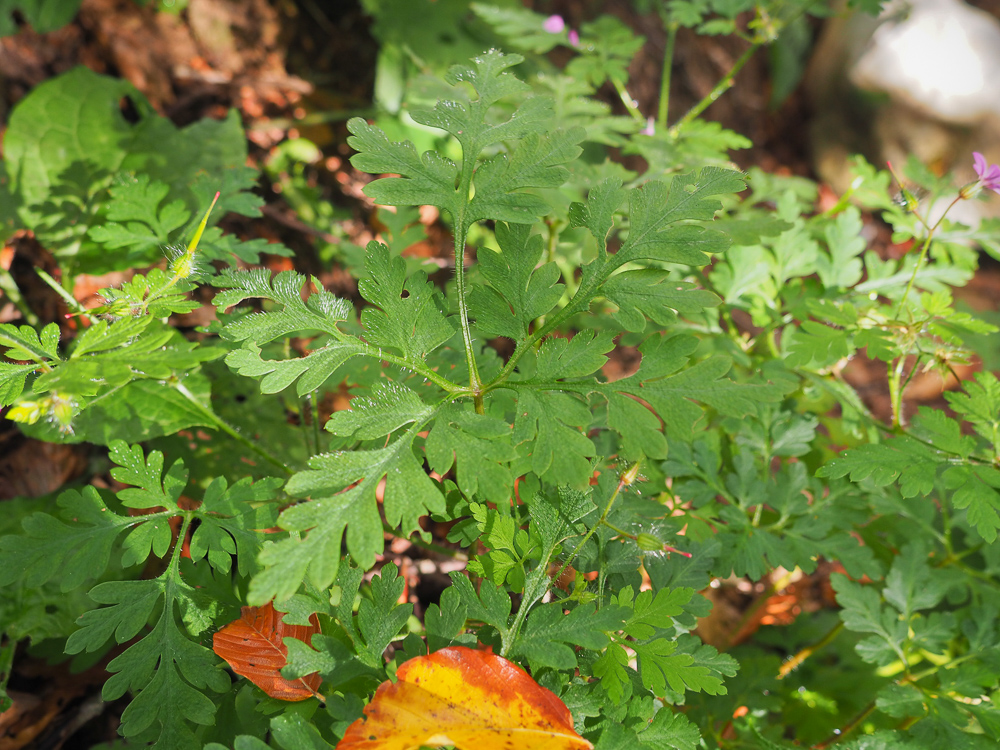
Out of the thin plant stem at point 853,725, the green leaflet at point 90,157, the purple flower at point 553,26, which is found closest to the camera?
the thin plant stem at point 853,725

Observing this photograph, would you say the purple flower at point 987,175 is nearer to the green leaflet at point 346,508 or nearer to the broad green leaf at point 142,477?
the green leaflet at point 346,508

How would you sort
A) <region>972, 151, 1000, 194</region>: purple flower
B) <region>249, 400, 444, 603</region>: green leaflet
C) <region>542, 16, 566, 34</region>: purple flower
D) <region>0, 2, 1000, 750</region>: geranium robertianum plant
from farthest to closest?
1. <region>542, 16, 566, 34</region>: purple flower
2. <region>972, 151, 1000, 194</region>: purple flower
3. <region>0, 2, 1000, 750</region>: geranium robertianum plant
4. <region>249, 400, 444, 603</region>: green leaflet

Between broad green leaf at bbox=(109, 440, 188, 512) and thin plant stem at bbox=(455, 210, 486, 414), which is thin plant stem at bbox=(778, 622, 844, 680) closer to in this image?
thin plant stem at bbox=(455, 210, 486, 414)

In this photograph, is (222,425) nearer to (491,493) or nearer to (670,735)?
(491,493)

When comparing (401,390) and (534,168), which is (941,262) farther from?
(401,390)

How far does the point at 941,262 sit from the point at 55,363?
2.11 metres

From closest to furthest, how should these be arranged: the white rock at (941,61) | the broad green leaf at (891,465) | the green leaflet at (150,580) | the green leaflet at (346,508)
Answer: the green leaflet at (346,508) < the green leaflet at (150,580) < the broad green leaf at (891,465) < the white rock at (941,61)

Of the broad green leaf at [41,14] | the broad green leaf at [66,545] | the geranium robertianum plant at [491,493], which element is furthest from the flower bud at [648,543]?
the broad green leaf at [41,14]

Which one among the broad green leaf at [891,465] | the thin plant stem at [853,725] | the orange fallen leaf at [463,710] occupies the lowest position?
the thin plant stem at [853,725]

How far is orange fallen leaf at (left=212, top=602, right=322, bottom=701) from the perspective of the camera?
1018 millimetres

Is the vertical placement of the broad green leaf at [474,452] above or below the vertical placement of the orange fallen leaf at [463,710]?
above

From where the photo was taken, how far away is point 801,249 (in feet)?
5.59

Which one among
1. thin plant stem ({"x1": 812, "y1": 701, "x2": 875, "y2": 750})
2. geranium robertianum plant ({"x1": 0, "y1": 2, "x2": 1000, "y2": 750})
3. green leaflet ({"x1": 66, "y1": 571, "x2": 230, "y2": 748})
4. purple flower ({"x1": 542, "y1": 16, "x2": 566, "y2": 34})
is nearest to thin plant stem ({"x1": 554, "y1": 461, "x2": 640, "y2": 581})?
geranium robertianum plant ({"x1": 0, "y1": 2, "x2": 1000, "y2": 750})

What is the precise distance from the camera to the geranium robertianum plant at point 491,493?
92cm
